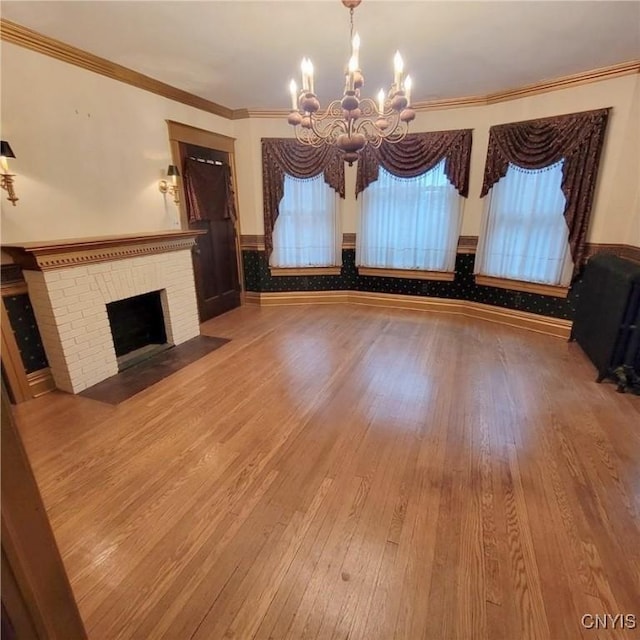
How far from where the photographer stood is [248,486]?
1.85m

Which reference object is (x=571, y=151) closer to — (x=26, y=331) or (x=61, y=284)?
(x=61, y=284)

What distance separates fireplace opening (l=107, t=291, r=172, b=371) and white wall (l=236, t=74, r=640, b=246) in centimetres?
379

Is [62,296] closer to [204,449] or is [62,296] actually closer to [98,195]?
[98,195]

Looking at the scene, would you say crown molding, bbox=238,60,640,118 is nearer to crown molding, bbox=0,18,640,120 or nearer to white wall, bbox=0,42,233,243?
crown molding, bbox=0,18,640,120

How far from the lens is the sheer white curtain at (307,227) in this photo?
4770mm

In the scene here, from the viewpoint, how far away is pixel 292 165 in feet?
15.1

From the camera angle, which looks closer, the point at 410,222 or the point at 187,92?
the point at 187,92

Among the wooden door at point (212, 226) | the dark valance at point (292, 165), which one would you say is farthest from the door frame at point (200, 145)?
the dark valance at point (292, 165)

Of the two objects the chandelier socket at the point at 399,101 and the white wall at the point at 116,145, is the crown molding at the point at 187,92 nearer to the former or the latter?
the white wall at the point at 116,145

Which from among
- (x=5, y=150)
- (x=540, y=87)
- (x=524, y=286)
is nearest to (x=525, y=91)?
(x=540, y=87)

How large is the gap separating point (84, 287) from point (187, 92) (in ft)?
8.13

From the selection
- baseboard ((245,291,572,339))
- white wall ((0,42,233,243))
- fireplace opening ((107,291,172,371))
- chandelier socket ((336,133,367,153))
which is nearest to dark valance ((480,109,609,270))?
baseboard ((245,291,572,339))

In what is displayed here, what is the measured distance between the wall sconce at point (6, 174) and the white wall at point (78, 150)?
0.19ft

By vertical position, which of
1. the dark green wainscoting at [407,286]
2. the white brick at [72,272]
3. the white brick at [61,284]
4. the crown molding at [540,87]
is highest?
the crown molding at [540,87]
